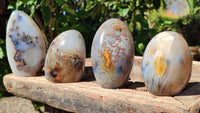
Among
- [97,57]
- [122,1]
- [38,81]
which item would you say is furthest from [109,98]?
[122,1]

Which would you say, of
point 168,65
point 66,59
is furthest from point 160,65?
point 66,59

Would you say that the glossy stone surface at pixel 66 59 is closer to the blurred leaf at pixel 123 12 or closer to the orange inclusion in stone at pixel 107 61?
the orange inclusion in stone at pixel 107 61

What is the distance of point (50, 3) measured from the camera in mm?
1403

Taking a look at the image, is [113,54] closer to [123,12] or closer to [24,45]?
[24,45]

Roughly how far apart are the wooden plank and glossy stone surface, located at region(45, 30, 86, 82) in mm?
38

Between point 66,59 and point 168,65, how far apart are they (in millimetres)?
427

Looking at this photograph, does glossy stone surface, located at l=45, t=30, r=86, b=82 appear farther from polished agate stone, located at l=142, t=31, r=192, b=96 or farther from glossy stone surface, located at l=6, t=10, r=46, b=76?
polished agate stone, located at l=142, t=31, r=192, b=96

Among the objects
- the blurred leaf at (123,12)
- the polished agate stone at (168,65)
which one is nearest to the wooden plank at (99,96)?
the polished agate stone at (168,65)

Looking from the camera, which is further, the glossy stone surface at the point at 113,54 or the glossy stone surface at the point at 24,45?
the glossy stone surface at the point at 24,45

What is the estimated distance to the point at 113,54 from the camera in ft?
2.63

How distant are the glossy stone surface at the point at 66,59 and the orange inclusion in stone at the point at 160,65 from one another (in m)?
0.36

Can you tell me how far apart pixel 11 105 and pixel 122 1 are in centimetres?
191

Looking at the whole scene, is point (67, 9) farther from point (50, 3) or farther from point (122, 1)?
point (122, 1)

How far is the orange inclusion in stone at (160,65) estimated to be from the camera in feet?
2.33
